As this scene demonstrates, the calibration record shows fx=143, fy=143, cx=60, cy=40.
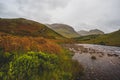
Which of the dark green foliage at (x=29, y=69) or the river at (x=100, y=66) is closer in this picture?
the dark green foliage at (x=29, y=69)

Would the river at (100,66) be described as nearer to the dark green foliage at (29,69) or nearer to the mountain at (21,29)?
the dark green foliage at (29,69)

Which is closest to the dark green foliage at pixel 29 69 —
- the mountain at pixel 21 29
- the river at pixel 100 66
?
the river at pixel 100 66

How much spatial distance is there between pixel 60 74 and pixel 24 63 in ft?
11.4

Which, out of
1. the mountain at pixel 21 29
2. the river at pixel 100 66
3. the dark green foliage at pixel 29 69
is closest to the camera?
the dark green foliage at pixel 29 69

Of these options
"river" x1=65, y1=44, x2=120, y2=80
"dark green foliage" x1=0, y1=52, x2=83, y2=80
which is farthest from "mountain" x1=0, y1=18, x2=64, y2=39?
"dark green foliage" x1=0, y1=52, x2=83, y2=80

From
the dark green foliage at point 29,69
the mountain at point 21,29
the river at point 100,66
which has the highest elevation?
the mountain at point 21,29

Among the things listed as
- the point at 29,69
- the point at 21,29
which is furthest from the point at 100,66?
the point at 21,29

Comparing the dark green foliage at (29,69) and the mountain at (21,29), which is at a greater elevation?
the mountain at (21,29)

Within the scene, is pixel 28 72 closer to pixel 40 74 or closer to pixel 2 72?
pixel 40 74

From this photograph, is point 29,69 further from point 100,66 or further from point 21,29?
point 21,29

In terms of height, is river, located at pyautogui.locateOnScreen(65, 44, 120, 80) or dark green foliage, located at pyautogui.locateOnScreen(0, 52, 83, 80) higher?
dark green foliage, located at pyautogui.locateOnScreen(0, 52, 83, 80)

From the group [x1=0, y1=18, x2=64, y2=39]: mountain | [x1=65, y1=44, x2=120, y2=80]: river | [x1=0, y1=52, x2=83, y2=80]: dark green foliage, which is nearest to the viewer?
[x1=0, y1=52, x2=83, y2=80]: dark green foliage

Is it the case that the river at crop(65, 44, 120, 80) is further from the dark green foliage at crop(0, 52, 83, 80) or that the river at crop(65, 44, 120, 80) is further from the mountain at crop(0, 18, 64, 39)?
the mountain at crop(0, 18, 64, 39)

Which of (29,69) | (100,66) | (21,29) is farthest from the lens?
(21,29)
